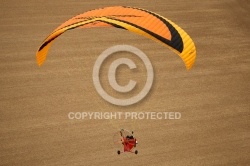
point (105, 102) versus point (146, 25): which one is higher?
point (146, 25)

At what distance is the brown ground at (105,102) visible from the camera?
546 cm

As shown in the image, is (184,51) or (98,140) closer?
(184,51)

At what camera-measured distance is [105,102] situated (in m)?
6.25

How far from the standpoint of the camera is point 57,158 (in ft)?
17.3

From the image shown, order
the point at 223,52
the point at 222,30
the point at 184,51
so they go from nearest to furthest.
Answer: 1. the point at 184,51
2. the point at 223,52
3. the point at 222,30

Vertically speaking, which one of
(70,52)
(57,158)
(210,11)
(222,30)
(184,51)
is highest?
(210,11)

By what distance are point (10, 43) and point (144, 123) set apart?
379 cm

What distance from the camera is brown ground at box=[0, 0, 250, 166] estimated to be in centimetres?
546

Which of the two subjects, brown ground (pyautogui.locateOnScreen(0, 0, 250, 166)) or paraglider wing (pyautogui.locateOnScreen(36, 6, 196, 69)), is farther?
brown ground (pyautogui.locateOnScreen(0, 0, 250, 166))

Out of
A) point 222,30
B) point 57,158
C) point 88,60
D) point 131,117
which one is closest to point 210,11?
point 222,30

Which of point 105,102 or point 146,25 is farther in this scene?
point 105,102

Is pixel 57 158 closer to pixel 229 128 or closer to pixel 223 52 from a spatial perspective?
pixel 229 128

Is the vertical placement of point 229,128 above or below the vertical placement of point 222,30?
below

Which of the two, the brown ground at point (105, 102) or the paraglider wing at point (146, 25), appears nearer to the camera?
the paraglider wing at point (146, 25)
